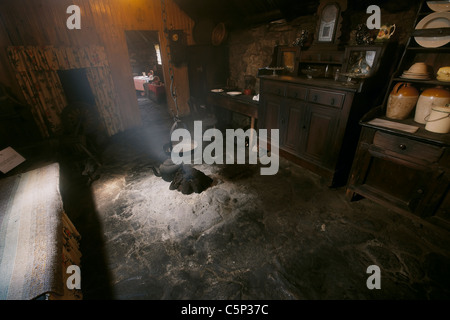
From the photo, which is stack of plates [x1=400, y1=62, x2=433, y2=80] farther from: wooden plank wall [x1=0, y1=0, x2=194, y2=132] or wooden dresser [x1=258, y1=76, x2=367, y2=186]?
wooden plank wall [x1=0, y1=0, x2=194, y2=132]

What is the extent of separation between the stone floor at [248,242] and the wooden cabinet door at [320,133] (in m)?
0.50

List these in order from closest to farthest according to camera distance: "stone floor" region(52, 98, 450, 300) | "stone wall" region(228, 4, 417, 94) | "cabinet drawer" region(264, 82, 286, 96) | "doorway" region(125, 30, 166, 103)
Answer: "stone floor" region(52, 98, 450, 300), "stone wall" region(228, 4, 417, 94), "cabinet drawer" region(264, 82, 286, 96), "doorway" region(125, 30, 166, 103)

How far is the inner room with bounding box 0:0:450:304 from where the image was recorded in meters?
2.37

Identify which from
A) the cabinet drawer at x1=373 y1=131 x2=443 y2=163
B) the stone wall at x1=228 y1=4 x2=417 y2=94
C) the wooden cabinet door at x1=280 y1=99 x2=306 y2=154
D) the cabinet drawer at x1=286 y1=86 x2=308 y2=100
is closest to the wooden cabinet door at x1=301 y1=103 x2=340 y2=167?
the wooden cabinet door at x1=280 y1=99 x2=306 y2=154

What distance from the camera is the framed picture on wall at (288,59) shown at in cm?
436

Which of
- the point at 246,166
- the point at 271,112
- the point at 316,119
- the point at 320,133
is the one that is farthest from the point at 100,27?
the point at 320,133

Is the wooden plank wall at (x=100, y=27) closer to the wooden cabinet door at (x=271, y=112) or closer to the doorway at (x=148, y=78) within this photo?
the doorway at (x=148, y=78)

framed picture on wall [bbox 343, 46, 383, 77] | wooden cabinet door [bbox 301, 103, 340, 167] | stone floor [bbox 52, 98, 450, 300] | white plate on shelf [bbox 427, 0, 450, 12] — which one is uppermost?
white plate on shelf [bbox 427, 0, 450, 12]

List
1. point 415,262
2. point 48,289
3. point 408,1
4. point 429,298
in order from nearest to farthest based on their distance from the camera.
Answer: point 48,289 < point 429,298 < point 415,262 < point 408,1

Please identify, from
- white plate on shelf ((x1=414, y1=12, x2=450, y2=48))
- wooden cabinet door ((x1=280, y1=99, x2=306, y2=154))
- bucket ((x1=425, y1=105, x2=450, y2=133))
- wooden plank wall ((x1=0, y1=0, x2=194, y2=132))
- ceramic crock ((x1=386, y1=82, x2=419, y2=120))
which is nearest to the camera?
bucket ((x1=425, y1=105, x2=450, y2=133))

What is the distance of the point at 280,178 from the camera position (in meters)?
4.21

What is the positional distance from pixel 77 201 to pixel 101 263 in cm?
159

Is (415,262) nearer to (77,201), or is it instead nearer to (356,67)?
(356,67)

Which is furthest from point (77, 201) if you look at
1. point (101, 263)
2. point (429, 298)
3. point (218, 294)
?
point (429, 298)
